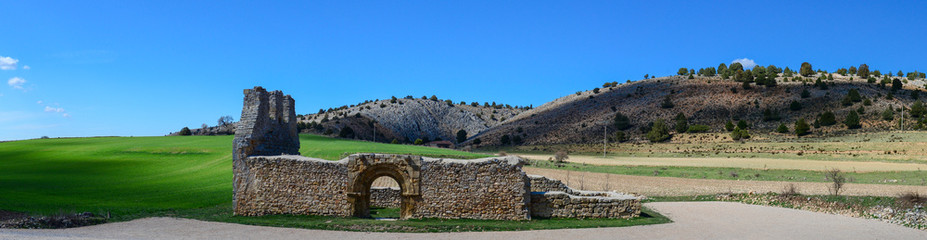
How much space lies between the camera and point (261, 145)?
71.9 ft

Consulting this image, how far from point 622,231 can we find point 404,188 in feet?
23.5

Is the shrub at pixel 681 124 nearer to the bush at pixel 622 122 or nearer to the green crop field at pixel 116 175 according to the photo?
the bush at pixel 622 122

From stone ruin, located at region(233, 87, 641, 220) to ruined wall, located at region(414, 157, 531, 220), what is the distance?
3cm

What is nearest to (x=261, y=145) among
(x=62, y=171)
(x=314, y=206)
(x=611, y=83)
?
(x=314, y=206)

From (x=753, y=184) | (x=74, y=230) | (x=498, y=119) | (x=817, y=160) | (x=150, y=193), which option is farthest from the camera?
(x=498, y=119)

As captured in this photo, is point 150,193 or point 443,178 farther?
point 150,193

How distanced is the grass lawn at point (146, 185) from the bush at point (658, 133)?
44.2m

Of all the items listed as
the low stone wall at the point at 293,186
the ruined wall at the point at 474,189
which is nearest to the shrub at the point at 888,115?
the ruined wall at the point at 474,189

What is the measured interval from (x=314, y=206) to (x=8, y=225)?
906 cm

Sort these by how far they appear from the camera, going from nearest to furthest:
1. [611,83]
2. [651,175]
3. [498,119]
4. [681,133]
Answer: [651,175]
[681,133]
[611,83]
[498,119]

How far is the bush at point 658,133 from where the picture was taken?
254ft

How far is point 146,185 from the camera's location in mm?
32750

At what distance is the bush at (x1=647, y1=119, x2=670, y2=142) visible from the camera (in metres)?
77.5

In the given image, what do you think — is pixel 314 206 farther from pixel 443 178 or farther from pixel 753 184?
pixel 753 184
